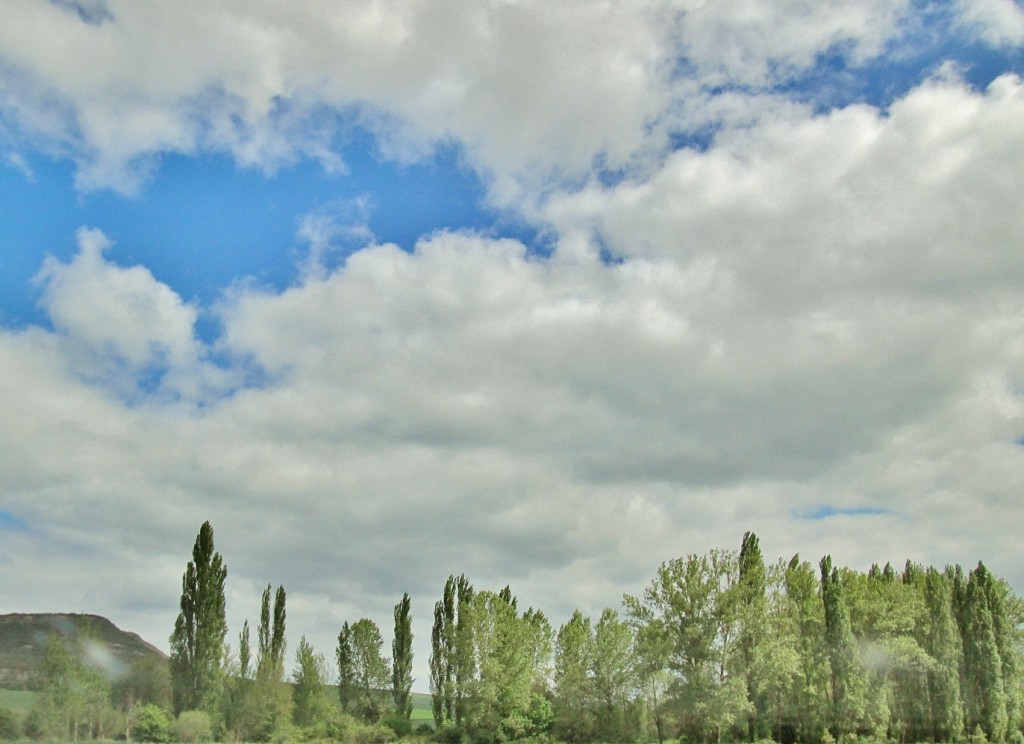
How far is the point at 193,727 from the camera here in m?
65.4

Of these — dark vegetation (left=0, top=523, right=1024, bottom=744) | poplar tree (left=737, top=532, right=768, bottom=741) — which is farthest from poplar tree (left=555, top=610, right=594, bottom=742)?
poplar tree (left=737, top=532, right=768, bottom=741)

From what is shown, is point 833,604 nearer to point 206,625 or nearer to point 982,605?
point 982,605

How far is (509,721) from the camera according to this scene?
249 ft

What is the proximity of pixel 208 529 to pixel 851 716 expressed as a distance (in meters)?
52.6

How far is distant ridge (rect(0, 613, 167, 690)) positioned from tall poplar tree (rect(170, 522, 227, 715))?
4.11 metres

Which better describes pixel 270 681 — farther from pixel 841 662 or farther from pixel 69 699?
pixel 841 662

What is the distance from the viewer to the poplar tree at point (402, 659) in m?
91.1

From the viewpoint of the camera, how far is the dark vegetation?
63.6 m

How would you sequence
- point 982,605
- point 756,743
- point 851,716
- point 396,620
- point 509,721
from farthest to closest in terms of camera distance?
point 396,620 → point 982,605 → point 509,721 → point 851,716 → point 756,743

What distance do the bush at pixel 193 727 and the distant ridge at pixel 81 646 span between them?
6.26m

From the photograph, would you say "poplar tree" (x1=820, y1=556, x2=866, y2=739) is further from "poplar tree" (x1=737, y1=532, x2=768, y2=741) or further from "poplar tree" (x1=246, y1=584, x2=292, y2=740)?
"poplar tree" (x1=246, y1=584, x2=292, y2=740)

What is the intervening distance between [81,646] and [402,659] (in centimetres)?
3567

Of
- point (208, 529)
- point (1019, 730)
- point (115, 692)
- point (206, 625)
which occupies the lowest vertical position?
point (1019, 730)

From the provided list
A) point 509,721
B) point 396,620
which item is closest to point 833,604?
point 509,721
